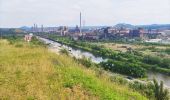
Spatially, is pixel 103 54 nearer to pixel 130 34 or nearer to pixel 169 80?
pixel 169 80

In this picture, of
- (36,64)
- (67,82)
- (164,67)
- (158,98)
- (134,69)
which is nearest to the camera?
(67,82)

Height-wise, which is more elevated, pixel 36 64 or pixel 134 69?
pixel 36 64

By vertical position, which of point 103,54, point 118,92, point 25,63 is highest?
point 25,63

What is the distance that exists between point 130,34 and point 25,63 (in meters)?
66.1

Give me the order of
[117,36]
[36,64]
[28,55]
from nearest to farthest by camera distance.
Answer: [36,64], [28,55], [117,36]

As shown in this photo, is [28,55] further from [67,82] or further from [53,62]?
[67,82]

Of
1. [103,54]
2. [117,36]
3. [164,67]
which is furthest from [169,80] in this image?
[117,36]

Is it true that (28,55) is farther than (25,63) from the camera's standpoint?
Yes

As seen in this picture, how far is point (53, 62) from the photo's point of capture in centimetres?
533

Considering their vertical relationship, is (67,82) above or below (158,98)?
above

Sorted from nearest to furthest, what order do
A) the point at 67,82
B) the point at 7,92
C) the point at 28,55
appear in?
the point at 7,92
the point at 67,82
the point at 28,55

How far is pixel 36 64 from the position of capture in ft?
15.9

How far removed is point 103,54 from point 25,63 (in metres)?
31.6

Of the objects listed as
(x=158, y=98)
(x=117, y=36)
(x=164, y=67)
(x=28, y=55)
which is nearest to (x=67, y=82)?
(x=28, y=55)
